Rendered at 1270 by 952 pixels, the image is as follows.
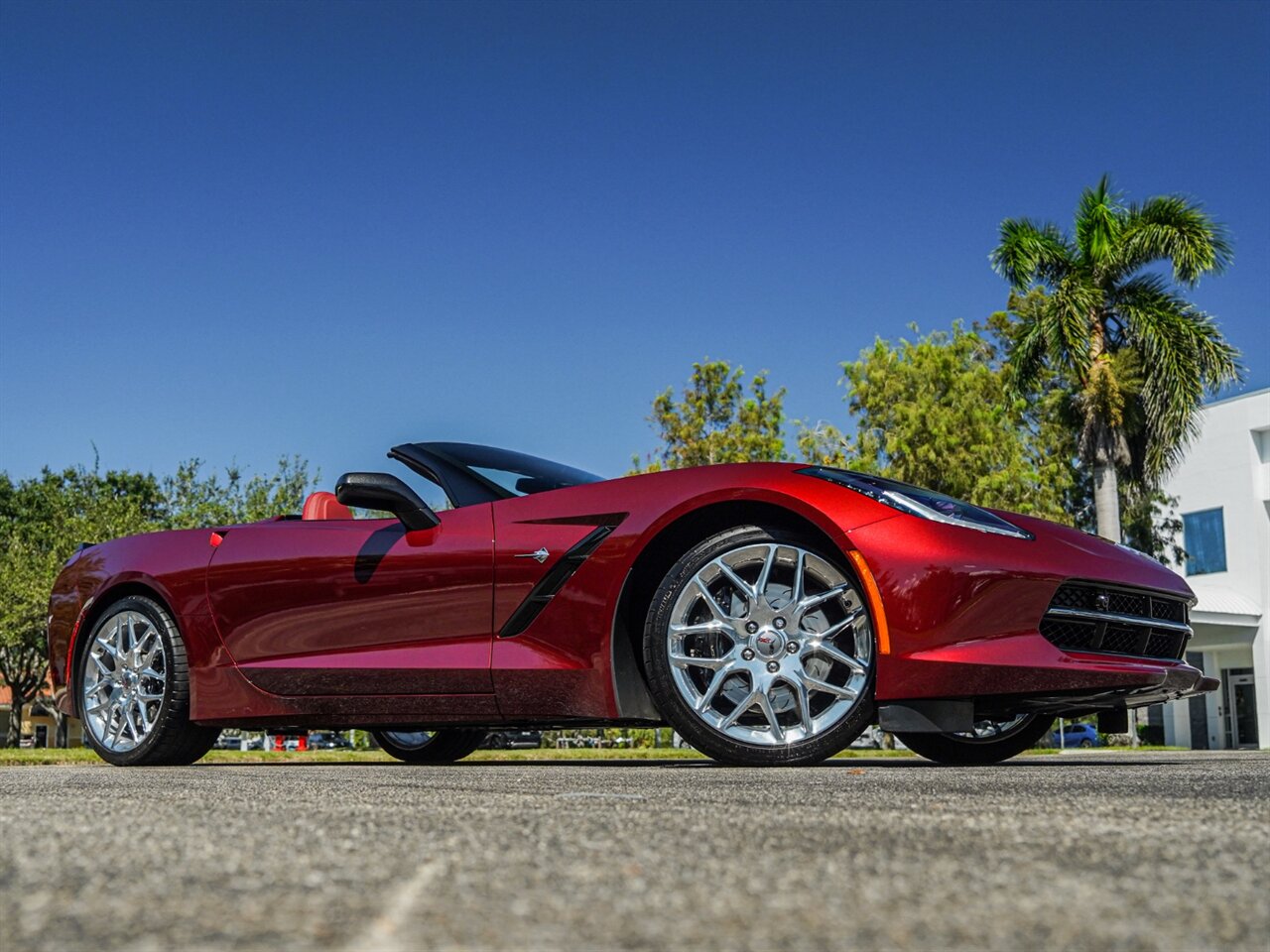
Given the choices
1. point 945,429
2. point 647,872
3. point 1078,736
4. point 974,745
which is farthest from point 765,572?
point 1078,736

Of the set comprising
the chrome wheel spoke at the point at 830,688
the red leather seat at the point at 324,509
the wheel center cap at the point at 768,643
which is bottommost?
the chrome wheel spoke at the point at 830,688

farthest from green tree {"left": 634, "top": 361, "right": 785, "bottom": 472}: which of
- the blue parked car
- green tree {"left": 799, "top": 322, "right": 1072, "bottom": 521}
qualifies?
the blue parked car

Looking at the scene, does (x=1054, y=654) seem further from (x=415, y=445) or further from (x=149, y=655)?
(x=149, y=655)

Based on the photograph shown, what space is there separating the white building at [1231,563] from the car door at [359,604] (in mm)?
32720

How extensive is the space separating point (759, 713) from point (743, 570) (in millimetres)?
492

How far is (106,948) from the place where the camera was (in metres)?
1.27

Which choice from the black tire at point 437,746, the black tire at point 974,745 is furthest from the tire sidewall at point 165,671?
the black tire at point 974,745

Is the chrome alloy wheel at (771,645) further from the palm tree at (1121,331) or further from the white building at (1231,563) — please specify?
the white building at (1231,563)

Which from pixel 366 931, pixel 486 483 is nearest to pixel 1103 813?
pixel 366 931

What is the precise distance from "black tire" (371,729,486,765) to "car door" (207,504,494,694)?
1749 mm

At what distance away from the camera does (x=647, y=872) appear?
67.2 inches

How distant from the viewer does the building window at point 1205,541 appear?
3619 centimetres

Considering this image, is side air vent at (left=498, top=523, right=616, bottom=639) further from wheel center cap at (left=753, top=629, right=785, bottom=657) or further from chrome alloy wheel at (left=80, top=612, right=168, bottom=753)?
chrome alloy wheel at (left=80, top=612, right=168, bottom=753)

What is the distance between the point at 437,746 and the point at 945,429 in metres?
17.8
